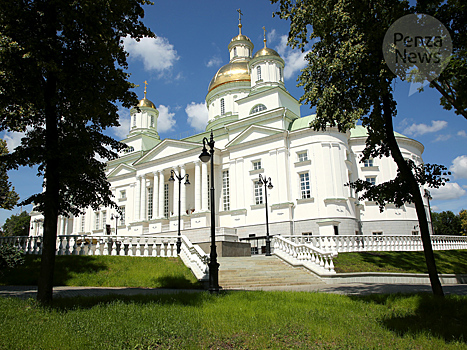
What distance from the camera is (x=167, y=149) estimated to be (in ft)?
144

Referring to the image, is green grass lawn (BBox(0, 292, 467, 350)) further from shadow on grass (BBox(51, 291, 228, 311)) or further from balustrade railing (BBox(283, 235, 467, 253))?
balustrade railing (BBox(283, 235, 467, 253))

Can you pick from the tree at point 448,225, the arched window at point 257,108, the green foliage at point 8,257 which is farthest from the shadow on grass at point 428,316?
the tree at point 448,225

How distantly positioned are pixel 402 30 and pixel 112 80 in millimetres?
9184

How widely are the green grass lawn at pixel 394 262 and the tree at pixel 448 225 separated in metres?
60.7

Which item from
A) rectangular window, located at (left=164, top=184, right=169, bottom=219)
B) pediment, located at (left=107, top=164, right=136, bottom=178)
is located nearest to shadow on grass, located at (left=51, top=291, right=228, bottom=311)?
rectangular window, located at (left=164, top=184, right=169, bottom=219)

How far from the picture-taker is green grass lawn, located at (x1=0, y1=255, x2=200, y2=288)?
1584 centimetres

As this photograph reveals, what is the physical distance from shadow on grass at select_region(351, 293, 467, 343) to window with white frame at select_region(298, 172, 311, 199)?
81.2 feet

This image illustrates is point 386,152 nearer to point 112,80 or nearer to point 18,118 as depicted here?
point 112,80

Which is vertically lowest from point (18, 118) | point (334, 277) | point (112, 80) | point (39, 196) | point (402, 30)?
point (334, 277)

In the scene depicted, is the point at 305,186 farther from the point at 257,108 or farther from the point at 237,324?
the point at 237,324

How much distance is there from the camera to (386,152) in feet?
39.7

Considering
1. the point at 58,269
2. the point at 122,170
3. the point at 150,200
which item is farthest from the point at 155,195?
the point at 58,269

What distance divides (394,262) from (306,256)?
18.6ft

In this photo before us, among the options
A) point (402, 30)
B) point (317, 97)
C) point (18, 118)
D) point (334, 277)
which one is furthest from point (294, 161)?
point (18, 118)
